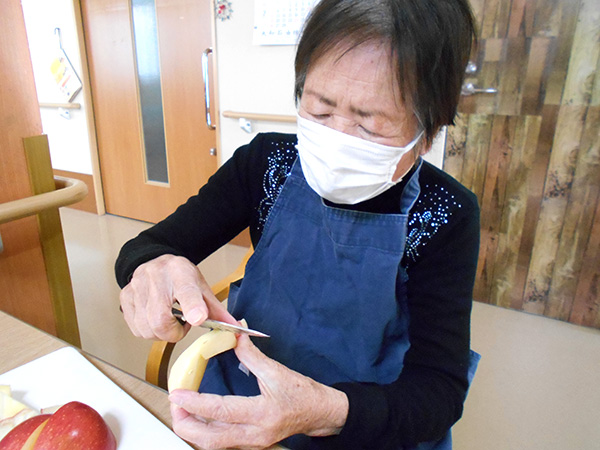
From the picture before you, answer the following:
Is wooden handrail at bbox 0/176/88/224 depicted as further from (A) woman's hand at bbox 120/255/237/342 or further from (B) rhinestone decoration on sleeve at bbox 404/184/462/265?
(B) rhinestone decoration on sleeve at bbox 404/184/462/265

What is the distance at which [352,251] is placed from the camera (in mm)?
713

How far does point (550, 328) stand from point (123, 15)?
3.31 metres

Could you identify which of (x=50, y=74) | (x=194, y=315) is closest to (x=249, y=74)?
(x=50, y=74)

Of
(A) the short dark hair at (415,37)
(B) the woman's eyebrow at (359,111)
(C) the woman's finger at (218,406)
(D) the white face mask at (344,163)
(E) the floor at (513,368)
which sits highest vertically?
(A) the short dark hair at (415,37)

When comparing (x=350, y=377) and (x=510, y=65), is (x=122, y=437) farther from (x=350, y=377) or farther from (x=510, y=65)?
(x=510, y=65)

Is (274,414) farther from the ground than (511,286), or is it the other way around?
(274,414)

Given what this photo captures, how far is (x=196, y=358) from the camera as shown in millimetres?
549

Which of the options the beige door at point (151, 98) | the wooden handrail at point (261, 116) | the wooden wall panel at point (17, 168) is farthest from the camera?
the beige door at point (151, 98)

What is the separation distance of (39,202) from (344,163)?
73 centimetres

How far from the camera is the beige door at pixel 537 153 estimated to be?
179 cm

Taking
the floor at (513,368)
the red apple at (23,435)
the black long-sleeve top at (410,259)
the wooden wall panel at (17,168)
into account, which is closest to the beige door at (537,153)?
the floor at (513,368)

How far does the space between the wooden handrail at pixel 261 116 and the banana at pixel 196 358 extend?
200 cm

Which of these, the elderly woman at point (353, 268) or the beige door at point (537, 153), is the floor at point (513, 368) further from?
the elderly woman at point (353, 268)

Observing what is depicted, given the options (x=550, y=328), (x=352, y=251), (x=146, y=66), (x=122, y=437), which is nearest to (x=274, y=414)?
(x=122, y=437)
